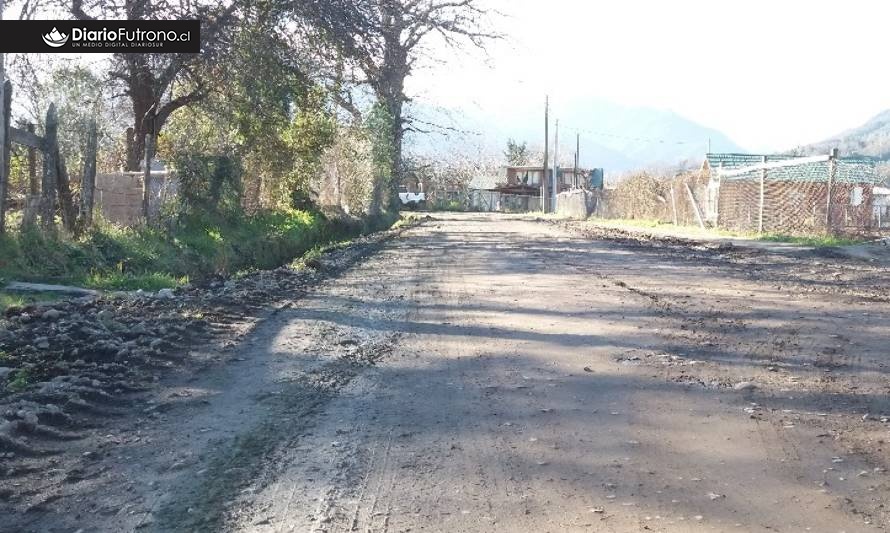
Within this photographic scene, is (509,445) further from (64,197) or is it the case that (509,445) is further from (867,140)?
(867,140)

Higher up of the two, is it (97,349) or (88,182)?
(88,182)

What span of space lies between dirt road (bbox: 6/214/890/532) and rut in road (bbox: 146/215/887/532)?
0.05 feet

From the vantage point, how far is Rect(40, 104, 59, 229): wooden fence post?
11.8m

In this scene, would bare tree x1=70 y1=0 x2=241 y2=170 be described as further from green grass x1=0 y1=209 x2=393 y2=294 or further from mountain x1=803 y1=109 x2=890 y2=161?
mountain x1=803 y1=109 x2=890 y2=161

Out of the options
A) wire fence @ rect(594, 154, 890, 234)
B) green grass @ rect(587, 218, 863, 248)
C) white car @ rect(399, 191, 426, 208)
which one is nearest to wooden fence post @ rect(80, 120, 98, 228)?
green grass @ rect(587, 218, 863, 248)

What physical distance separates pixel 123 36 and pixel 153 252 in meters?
6.21

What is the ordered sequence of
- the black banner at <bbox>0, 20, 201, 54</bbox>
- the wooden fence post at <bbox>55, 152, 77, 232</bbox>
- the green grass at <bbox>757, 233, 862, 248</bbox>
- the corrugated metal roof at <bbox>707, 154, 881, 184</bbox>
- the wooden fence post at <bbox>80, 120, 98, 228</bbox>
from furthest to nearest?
the corrugated metal roof at <bbox>707, 154, 881, 184</bbox>
the green grass at <bbox>757, 233, 862, 248</bbox>
the black banner at <bbox>0, 20, 201, 54</bbox>
the wooden fence post at <bbox>80, 120, 98, 228</bbox>
the wooden fence post at <bbox>55, 152, 77, 232</bbox>

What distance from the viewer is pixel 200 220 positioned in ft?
54.2

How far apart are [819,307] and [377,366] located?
19.2 ft

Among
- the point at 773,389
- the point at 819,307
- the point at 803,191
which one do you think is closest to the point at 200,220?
the point at 819,307

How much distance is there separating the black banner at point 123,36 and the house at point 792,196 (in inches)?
608

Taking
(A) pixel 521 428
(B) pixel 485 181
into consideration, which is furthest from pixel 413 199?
(A) pixel 521 428

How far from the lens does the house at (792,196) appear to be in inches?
925

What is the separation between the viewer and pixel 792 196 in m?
24.8
